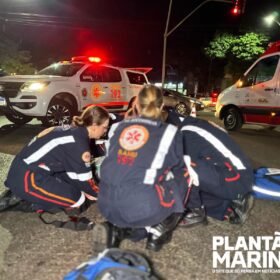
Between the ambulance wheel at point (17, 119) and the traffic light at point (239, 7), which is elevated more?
the traffic light at point (239, 7)

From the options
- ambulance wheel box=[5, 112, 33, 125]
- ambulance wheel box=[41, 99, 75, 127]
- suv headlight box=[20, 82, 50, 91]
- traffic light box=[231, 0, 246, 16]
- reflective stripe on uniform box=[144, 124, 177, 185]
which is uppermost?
traffic light box=[231, 0, 246, 16]

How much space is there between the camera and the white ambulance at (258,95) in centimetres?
926

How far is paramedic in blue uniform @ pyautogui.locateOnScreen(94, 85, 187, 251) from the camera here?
2.72 meters

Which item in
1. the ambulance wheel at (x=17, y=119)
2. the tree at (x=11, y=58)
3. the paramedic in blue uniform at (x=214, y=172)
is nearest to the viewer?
the paramedic in blue uniform at (x=214, y=172)

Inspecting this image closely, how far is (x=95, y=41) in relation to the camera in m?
41.3

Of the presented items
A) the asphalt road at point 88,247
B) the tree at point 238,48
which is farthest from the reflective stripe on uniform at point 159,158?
the tree at point 238,48

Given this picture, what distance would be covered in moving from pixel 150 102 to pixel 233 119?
794cm

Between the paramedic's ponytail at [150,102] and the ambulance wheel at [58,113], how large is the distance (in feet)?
20.4

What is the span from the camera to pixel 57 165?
365 centimetres

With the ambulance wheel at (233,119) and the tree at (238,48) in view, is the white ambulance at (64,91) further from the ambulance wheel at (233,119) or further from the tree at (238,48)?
the tree at (238,48)

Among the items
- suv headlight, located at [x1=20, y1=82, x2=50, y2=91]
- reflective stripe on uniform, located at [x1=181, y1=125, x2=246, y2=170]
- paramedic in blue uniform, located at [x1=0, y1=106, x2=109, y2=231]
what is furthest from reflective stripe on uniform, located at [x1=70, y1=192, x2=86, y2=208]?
suv headlight, located at [x1=20, y1=82, x2=50, y2=91]

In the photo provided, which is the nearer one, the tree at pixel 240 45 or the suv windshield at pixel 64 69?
the suv windshield at pixel 64 69

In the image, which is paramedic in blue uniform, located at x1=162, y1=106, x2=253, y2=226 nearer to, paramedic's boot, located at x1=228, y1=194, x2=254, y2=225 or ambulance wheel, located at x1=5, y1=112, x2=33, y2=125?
paramedic's boot, located at x1=228, y1=194, x2=254, y2=225

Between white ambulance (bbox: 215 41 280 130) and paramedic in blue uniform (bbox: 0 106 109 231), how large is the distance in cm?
673
